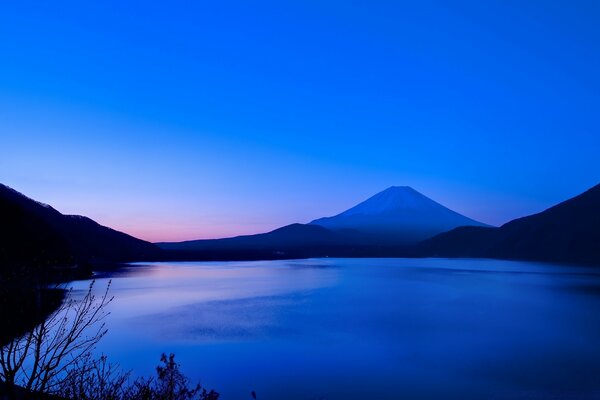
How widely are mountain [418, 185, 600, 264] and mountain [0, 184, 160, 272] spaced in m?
80.3

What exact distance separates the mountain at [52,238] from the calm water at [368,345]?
4.29m

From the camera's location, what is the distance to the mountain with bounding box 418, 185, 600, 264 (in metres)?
88.2

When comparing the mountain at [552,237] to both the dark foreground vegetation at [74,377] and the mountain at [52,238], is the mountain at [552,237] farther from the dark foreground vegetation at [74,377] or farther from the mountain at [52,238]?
the dark foreground vegetation at [74,377]

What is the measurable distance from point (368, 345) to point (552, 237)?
96.4 metres

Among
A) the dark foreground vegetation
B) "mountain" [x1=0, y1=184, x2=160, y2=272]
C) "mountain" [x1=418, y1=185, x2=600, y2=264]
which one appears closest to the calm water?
the dark foreground vegetation

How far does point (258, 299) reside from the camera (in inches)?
1084

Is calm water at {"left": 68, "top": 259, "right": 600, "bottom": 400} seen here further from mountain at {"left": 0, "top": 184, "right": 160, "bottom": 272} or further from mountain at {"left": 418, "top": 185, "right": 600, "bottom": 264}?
mountain at {"left": 418, "top": 185, "right": 600, "bottom": 264}

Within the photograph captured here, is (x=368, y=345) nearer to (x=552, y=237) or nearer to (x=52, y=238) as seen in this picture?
(x=52, y=238)

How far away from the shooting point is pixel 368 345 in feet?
47.4

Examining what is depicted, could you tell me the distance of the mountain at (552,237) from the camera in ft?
289

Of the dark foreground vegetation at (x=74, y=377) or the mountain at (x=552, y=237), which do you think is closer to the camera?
the dark foreground vegetation at (x=74, y=377)

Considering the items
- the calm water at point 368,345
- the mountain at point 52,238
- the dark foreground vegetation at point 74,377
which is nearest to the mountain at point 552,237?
the calm water at point 368,345

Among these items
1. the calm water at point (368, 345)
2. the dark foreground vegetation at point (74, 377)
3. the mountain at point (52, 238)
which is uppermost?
the mountain at point (52, 238)

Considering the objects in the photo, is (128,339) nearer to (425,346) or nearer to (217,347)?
(217,347)
